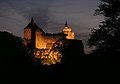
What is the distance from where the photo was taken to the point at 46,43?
9925cm

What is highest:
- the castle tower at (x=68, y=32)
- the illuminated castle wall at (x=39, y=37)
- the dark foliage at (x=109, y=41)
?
the castle tower at (x=68, y=32)

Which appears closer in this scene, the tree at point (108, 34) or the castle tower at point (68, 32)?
the tree at point (108, 34)

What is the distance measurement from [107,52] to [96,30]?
2567 millimetres

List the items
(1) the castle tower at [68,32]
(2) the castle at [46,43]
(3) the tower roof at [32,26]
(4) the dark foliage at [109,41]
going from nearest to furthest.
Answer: (4) the dark foliage at [109,41] < (2) the castle at [46,43] < (3) the tower roof at [32,26] < (1) the castle tower at [68,32]

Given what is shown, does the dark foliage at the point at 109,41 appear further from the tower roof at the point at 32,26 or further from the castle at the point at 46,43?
the tower roof at the point at 32,26

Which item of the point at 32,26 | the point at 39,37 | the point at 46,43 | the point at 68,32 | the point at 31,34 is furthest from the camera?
the point at 68,32

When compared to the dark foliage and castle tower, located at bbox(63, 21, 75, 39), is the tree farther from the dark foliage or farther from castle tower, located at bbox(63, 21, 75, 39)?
castle tower, located at bbox(63, 21, 75, 39)

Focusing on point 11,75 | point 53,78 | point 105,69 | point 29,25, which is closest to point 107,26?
point 105,69

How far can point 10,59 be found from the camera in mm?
25188

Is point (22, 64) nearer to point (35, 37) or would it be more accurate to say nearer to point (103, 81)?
point (103, 81)

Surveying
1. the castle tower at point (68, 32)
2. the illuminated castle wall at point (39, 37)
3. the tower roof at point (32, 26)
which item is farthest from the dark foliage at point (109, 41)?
the castle tower at point (68, 32)

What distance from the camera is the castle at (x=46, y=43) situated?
8675 cm

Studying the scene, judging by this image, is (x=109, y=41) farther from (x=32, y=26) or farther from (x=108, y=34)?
(x=32, y=26)

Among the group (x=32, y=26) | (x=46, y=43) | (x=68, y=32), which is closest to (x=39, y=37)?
(x=46, y=43)
